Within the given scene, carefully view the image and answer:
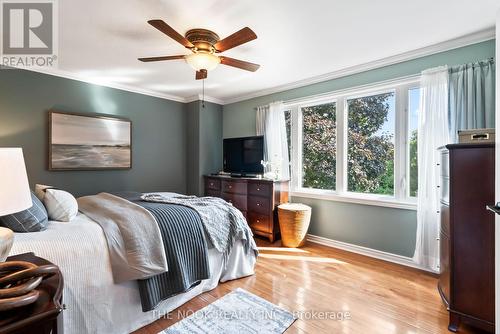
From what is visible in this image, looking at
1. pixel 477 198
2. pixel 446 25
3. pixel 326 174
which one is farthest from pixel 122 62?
pixel 477 198

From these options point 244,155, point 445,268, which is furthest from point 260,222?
point 445,268

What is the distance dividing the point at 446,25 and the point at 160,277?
3.20 meters

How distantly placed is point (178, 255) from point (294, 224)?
183 centimetres

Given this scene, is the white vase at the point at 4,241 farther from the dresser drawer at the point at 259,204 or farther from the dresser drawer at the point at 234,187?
the dresser drawer at the point at 234,187

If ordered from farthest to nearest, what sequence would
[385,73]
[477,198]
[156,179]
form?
[156,179] < [385,73] < [477,198]

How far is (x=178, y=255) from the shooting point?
1886mm

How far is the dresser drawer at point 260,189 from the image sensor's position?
3.56 meters

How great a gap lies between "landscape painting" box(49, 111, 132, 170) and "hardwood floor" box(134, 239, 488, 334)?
262 centimetres

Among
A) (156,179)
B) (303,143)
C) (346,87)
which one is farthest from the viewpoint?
(156,179)

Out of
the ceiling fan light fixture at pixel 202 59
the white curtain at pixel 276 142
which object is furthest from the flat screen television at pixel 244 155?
the ceiling fan light fixture at pixel 202 59

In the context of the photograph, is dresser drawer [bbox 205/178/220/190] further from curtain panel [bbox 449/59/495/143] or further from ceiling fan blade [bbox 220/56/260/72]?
curtain panel [bbox 449/59/495/143]

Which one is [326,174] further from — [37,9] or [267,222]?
[37,9]

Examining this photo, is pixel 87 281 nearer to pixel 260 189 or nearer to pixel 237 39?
pixel 237 39

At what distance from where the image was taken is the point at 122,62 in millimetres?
2980
